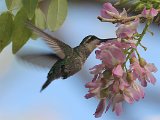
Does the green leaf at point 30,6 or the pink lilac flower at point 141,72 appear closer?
the pink lilac flower at point 141,72

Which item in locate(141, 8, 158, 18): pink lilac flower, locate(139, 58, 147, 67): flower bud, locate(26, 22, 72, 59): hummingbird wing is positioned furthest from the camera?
locate(26, 22, 72, 59): hummingbird wing

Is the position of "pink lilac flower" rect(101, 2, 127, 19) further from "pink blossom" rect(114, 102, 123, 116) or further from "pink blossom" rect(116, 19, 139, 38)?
"pink blossom" rect(114, 102, 123, 116)

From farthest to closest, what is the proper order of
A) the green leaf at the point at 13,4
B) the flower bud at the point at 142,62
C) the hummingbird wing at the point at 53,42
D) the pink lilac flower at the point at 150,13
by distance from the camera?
the green leaf at the point at 13,4
the hummingbird wing at the point at 53,42
the flower bud at the point at 142,62
the pink lilac flower at the point at 150,13

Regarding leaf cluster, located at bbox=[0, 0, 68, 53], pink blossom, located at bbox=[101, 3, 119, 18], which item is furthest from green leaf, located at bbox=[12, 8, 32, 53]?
pink blossom, located at bbox=[101, 3, 119, 18]

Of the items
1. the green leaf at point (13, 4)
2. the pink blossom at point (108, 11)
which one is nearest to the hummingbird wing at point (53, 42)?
the green leaf at point (13, 4)

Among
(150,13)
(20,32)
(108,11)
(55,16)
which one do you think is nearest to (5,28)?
(20,32)

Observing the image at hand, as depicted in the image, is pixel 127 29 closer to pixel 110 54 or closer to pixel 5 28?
pixel 110 54

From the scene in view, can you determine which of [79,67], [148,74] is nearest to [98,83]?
[148,74]

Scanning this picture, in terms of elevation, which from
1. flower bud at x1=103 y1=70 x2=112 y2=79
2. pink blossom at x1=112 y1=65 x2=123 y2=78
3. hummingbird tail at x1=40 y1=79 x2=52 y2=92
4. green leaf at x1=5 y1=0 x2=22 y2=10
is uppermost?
green leaf at x1=5 y1=0 x2=22 y2=10

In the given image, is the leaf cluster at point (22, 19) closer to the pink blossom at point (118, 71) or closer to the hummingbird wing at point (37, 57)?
the hummingbird wing at point (37, 57)
